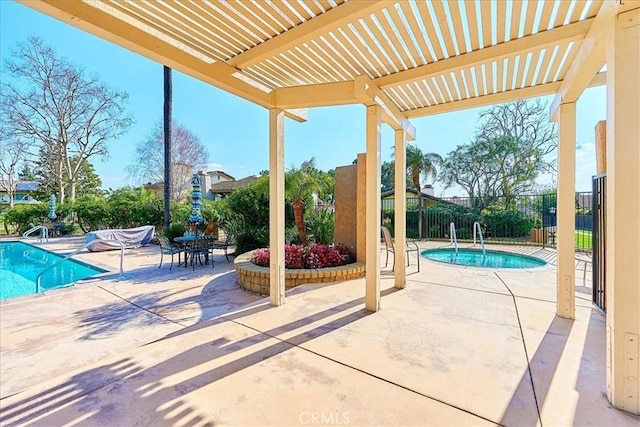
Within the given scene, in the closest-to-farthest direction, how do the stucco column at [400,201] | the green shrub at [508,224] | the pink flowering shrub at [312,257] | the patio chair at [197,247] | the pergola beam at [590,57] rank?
the pergola beam at [590,57], the stucco column at [400,201], the pink flowering shrub at [312,257], the patio chair at [197,247], the green shrub at [508,224]

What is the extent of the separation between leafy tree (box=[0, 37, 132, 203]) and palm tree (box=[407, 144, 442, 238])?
1996 centimetres

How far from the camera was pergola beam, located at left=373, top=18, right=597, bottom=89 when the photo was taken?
2604mm

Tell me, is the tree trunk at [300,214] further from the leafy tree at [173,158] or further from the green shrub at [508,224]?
the leafy tree at [173,158]

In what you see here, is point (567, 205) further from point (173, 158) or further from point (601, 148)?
point (173, 158)

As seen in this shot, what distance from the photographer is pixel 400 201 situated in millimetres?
4930

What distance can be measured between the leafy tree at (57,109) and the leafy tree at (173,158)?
2.21m

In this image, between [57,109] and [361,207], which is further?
[57,109]

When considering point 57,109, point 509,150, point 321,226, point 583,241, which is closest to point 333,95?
point 321,226

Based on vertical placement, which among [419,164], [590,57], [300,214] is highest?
[419,164]

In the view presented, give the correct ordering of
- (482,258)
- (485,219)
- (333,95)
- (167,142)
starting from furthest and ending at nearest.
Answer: (485,219) → (167,142) → (482,258) → (333,95)

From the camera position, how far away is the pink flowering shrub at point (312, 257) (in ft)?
19.1

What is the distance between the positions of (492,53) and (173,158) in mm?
21378

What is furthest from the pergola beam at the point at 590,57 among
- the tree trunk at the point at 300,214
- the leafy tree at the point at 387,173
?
the leafy tree at the point at 387,173

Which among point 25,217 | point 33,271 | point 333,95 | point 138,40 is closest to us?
point 138,40
